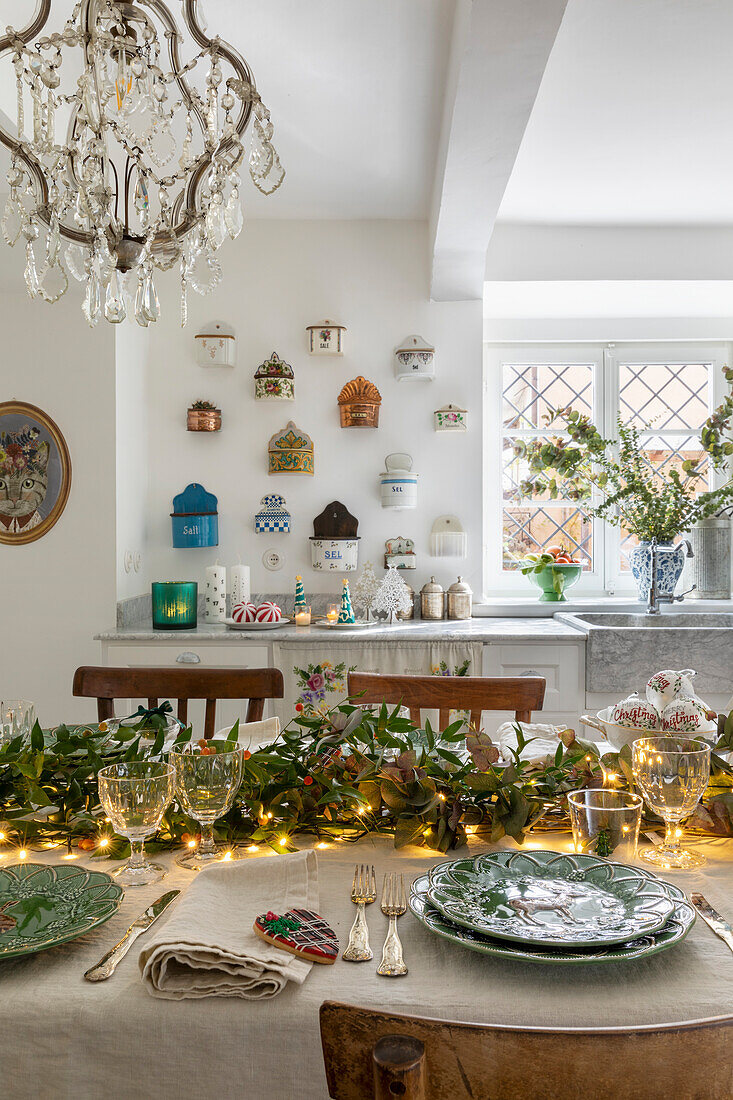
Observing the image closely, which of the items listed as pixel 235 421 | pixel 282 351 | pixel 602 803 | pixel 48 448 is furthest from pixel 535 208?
pixel 602 803

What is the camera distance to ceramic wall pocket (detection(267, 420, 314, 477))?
3449 mm

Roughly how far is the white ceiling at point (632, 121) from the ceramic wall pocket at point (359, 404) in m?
0.85

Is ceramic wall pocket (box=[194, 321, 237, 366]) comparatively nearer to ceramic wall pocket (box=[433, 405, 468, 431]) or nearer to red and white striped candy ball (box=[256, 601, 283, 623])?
ceramic wall pocket (box=[433, 405, 468, 431])

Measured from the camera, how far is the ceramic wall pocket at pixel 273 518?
11.5 feet

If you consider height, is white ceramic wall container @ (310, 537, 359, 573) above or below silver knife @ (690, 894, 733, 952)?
above

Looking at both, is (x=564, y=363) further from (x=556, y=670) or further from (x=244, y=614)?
(x=244, y=614)

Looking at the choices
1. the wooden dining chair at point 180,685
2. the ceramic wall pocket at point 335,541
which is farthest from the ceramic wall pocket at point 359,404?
the wooden dining chair at point 180,685

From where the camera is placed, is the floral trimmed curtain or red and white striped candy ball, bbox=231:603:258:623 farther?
red and white striped candy ball, bbox=231:603:258:623

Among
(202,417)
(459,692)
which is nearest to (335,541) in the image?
(202,417)

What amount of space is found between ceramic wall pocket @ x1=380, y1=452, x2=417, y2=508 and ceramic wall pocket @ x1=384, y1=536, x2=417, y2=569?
6.1 inches

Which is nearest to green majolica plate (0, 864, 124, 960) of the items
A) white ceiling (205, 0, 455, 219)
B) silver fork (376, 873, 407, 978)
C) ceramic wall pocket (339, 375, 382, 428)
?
silver fork (376, 873, 407, 978)

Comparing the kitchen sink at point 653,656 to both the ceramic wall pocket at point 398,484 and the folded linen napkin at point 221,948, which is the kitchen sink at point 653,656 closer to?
the ceramic wall pocket at point 398,484

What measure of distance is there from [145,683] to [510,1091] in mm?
1527

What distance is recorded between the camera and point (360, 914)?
33.7 inches
